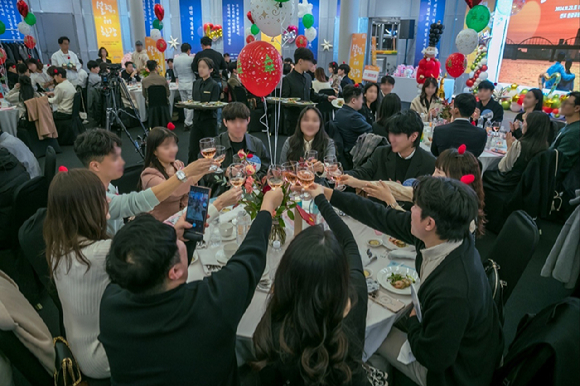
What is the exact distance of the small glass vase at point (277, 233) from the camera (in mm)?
1992

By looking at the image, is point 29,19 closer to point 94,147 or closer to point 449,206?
point 94,147

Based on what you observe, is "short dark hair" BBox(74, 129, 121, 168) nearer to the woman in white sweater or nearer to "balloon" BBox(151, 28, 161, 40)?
the woman in white sweater

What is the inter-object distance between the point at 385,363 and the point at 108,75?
5.81 meters

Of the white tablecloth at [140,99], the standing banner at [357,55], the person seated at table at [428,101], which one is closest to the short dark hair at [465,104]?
the person seated at table at [428,101]

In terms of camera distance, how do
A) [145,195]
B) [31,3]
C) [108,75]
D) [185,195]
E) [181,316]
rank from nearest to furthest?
[181,316] → [145,195] → [185,195] → [108,75] → [31,3]

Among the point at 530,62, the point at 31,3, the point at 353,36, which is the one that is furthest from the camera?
the point at 31,3

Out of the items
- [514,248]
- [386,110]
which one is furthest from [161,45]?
[514,248]

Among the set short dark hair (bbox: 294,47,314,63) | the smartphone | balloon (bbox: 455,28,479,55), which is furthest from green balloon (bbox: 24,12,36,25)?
the smartphone

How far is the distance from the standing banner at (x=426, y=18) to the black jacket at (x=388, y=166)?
357 inches

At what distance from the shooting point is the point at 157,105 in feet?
22.8

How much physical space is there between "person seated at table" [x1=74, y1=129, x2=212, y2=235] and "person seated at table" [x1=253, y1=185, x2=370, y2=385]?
112cm

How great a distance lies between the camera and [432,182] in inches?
60.2

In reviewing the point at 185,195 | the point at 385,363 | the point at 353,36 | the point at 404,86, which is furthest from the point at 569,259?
the point at 404,86

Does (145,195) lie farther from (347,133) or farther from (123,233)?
(347,133)
